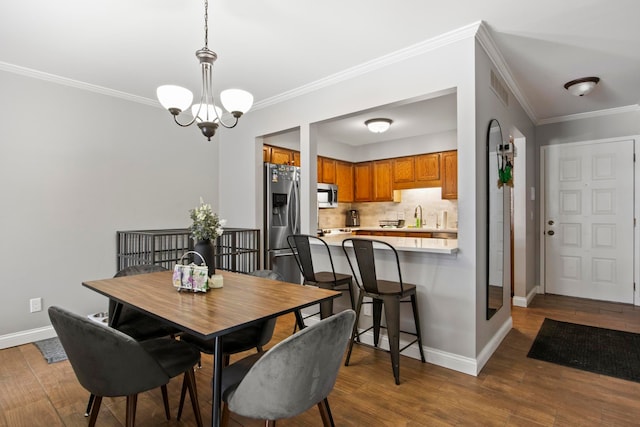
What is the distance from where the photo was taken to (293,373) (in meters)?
1.17

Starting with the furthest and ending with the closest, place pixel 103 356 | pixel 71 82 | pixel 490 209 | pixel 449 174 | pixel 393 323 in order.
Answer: pixel 449 174, pixel 71 82, pixel 490 209, pixel 393 323, pixel 103 356

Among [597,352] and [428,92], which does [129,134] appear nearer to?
[428,92]

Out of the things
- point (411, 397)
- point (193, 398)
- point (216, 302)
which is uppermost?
point (216, 302)

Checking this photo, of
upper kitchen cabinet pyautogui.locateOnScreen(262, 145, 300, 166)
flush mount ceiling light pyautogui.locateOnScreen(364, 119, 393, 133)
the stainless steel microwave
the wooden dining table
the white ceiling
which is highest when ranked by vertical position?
the white ceiling

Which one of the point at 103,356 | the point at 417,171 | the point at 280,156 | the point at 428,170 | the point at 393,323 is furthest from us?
the point at 417,171

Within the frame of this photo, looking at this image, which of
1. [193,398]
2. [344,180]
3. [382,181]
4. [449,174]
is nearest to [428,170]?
[449,174]

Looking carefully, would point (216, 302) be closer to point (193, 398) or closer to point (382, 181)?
point (193, 398)

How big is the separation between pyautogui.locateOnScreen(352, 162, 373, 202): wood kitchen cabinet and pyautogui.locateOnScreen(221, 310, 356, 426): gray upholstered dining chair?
5.15 m

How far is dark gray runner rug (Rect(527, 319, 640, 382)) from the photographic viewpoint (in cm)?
258

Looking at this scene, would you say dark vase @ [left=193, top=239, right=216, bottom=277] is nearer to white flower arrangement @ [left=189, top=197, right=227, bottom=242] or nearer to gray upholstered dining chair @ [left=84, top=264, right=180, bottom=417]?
white flower arrangement @ [left=189, top=197, right=227, bottom=242]

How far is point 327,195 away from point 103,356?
182 inches

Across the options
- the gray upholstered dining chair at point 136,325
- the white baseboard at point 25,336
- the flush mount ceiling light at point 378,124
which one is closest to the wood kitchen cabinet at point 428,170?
the flush mount ceiling light at point 378,124

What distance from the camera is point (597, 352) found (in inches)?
112

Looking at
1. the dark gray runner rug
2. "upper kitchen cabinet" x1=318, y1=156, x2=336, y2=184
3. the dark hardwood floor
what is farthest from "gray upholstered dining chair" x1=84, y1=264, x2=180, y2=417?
"upper kitchen cabinet" x1=318, y1=156, x2=336, y2=184
